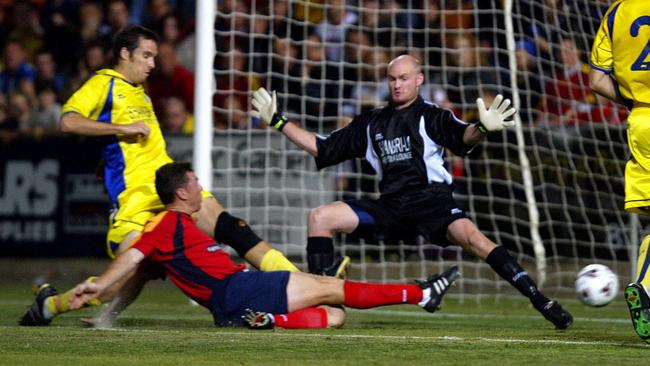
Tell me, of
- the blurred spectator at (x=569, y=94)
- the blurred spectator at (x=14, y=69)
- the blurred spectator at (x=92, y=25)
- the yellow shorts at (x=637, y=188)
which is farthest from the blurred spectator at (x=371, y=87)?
the yellow shorts at (x=637, y=188)

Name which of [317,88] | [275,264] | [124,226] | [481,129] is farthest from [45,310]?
[317,88]

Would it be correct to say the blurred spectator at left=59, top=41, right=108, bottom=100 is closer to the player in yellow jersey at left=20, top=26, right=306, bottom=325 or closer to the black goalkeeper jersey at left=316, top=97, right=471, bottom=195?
the player in yellow jersey at left=20, top=26, right=306, bottom=325

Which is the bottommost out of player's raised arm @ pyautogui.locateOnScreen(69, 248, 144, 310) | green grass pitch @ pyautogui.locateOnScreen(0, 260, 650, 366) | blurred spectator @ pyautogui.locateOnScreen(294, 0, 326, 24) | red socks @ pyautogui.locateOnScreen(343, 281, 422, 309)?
green grass pitch @ pyautogui.locateOnScreen(0, 260, 650, 366)

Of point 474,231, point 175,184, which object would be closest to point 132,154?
point 175,184

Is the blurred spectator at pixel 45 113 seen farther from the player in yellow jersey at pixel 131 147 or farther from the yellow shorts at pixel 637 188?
the yellow shorts at pixel 637 188

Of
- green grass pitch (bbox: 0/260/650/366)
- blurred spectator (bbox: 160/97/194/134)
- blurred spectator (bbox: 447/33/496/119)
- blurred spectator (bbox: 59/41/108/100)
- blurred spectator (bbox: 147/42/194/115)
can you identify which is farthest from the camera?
blurred spectator (bbox: 59/41/108/100)

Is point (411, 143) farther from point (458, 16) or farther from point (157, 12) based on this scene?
point (157, 12)

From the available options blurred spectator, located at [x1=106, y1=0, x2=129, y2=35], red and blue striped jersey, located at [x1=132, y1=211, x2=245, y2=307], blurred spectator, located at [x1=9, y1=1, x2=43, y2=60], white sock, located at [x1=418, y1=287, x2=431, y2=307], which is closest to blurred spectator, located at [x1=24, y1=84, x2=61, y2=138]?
blurred spectator, located at [x1=106, y1=0, x2=129, y2=35]

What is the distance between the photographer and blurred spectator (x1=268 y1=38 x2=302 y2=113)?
37.6 feet

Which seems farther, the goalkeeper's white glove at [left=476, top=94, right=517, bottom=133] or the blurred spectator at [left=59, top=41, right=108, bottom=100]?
the blurred spectator at [left=59, top=41, right=108, bottom=100]

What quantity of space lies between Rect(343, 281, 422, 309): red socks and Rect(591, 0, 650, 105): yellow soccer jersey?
1.67m

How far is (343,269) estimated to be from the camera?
23.9 feet

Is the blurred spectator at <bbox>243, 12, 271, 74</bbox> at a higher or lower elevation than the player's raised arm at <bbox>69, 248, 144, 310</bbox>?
higher

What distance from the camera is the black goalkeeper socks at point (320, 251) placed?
7.68 m
